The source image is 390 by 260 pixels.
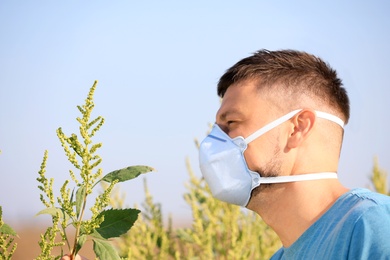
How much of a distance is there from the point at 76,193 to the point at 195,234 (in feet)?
9.52

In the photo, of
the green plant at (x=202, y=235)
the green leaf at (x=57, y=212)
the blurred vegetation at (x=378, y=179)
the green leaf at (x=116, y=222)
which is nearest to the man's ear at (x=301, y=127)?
the green leaf at (x=116, y=222)

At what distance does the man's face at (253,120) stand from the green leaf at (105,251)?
0.80 meters

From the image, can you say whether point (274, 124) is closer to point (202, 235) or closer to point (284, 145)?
point (284, 145)

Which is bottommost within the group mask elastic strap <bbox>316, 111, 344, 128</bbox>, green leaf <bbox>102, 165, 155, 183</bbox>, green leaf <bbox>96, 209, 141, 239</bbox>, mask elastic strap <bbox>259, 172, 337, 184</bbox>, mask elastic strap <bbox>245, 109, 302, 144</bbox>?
mask elastic strap <bbox>259, 172, 337, 184</bbox>

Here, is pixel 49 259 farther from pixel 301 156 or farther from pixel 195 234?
pixel 195 234

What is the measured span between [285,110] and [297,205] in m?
0.45

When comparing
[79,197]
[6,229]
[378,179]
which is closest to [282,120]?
[79,197]

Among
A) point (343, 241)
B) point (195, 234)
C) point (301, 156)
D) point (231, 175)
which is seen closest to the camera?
point (343, 241)

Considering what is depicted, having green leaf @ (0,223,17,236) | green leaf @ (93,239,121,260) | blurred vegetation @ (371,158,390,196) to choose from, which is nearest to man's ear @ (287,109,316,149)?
green leaf @ (93,239,121,260)

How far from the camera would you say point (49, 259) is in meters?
2.35

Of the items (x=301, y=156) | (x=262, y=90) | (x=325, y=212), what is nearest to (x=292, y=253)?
(x=325, y=212)

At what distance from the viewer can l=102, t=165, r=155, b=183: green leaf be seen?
2246 mm

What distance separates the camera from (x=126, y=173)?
2.27 metres

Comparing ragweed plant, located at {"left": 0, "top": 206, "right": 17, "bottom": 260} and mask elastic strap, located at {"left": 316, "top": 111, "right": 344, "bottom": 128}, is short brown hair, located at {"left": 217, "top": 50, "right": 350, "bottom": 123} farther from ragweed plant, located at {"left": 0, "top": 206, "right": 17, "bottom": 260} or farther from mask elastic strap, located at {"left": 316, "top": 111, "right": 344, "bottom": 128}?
ragweed plant, located at {"left": 0, "top": 206, "right": 17, "bottom": 260}
